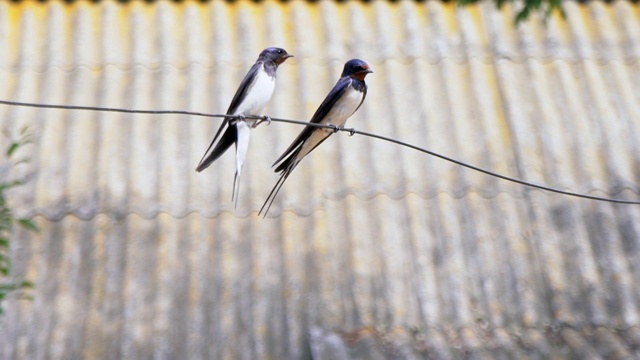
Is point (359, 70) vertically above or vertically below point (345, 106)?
above

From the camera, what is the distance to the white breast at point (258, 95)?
5223 mm

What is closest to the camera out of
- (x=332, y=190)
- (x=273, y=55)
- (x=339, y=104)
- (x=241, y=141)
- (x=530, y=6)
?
(x=241, y=141)

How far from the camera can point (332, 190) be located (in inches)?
243

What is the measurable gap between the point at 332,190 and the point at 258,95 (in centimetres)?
112

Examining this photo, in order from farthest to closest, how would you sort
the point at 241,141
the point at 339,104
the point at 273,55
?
1. the point at 273,55
2. the point at 339,104
3. the point at 241,141

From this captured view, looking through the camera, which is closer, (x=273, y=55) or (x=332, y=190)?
(x=273, y=55)

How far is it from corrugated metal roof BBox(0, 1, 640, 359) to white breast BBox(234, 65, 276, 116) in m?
0.91

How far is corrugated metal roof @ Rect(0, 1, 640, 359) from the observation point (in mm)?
5469

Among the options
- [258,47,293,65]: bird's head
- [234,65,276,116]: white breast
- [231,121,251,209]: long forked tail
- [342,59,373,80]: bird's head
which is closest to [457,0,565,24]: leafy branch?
[342,59,373,80]: bird's head

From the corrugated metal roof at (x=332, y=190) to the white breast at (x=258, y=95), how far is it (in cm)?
91

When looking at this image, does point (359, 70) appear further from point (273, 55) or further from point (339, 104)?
point (273, 55)

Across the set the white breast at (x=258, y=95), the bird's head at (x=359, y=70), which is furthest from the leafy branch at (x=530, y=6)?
the white breast at (x=258, y=95)

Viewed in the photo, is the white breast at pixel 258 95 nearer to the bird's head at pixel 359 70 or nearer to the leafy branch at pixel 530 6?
the bird's head at pixel 359 70

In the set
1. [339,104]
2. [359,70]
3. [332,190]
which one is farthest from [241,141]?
[332,190]
